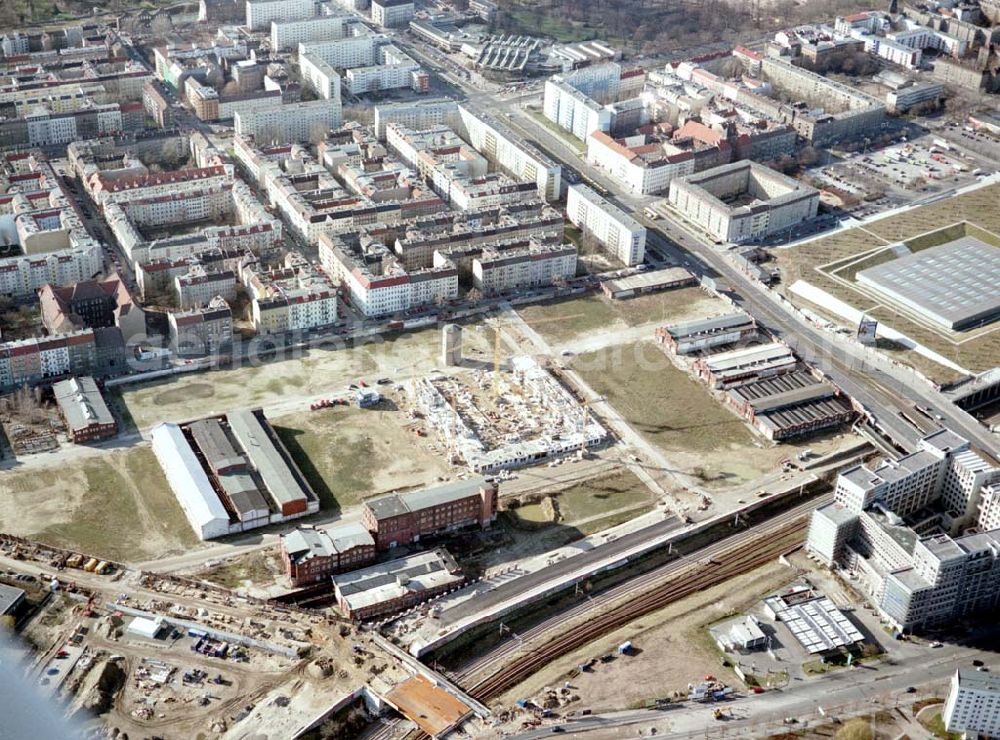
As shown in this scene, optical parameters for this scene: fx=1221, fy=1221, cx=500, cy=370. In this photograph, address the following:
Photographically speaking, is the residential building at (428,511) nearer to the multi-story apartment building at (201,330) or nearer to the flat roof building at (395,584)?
the flat roof building at (395,584)

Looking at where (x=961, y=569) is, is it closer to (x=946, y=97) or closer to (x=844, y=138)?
(x=844, y=138)

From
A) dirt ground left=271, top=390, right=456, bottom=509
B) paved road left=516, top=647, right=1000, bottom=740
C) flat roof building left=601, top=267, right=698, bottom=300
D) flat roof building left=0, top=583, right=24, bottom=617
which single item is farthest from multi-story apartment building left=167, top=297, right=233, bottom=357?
paved road left=516, top=647, right=1000, bottom=740

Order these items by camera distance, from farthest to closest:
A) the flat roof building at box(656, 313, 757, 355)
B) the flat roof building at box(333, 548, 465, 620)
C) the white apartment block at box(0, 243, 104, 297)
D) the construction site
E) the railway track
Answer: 1. the white apartment block at box(0, 243, 104, 297)
2. the flat roof building at box(656, 313, 757, 355)
3. the construction site
4. the flat roof building at box(333, 548, 465, 620)
5. the railway track

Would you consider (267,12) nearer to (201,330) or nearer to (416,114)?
(416,114)

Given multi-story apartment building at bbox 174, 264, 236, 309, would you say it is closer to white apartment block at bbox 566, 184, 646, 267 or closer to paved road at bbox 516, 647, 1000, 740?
white apartment block at bbox 566, 184, 646, 267

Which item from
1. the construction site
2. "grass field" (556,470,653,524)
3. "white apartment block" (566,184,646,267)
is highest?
"white apartment block" (566,184,646,267)

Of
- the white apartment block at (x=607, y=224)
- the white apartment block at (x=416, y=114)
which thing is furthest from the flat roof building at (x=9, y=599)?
the white apartment block at (x=416, y=114)
